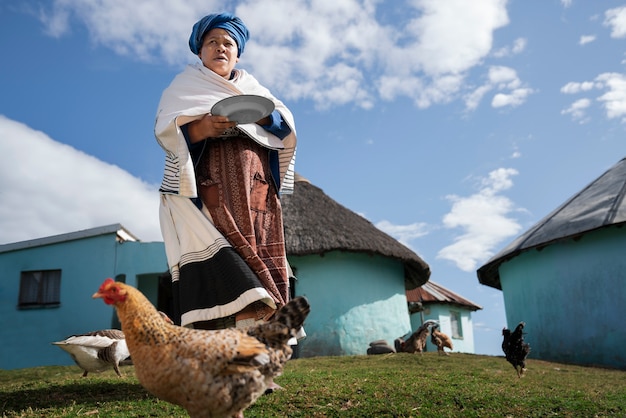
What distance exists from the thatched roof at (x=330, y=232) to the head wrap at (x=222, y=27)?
1048 centimetres

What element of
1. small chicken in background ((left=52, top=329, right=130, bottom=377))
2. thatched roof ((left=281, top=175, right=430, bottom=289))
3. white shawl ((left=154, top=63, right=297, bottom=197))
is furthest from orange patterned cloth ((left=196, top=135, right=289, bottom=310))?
thatched roof ((left=281, top=175, right=430, bottom=289))

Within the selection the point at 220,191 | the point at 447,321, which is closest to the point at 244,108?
the point at 220,191

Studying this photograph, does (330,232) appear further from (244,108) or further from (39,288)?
(244,108)

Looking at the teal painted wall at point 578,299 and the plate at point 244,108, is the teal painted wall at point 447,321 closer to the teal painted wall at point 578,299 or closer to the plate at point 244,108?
the teal painted wall at point 578,299

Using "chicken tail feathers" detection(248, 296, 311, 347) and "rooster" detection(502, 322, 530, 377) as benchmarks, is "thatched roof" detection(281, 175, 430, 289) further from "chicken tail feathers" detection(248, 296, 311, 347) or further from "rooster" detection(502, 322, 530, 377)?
"chicken tail feathers" detection(248, 296, 311, 347)

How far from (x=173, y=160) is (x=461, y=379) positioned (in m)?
4.43

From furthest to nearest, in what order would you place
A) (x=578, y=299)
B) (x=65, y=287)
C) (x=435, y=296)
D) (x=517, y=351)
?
(x=435, y=296) < (x=65, y=287) < (x=578, y=299) < (x=517, y=351)

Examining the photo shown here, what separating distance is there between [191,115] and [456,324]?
23.4 meters

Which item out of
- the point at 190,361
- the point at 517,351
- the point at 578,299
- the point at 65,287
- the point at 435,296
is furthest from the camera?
the point at 435,296

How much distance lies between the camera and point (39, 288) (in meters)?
17.9

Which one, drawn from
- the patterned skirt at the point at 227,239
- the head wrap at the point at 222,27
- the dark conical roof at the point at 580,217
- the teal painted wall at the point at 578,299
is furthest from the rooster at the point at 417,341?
the head wrap at the point at 222,27

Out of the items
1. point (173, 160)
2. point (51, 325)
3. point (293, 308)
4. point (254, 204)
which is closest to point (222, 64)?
point (173, 160)

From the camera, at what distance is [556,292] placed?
15.6m

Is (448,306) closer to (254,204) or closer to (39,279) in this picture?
(39,279)
